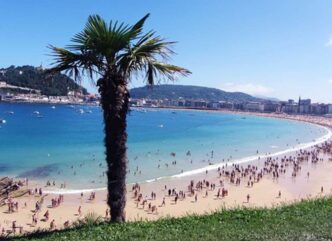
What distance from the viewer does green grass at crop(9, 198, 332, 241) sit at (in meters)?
8.13

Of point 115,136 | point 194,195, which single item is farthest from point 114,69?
point 194,195

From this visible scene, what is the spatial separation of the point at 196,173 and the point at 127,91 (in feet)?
110

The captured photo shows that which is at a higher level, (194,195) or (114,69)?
(114,69)

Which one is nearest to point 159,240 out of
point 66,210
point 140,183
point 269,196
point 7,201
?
point 66,210

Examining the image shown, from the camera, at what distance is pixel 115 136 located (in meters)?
9.31

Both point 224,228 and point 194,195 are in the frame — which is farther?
point 194,195

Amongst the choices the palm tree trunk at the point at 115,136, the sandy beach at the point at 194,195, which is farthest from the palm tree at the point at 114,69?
the sandy beach at the point at 194,195

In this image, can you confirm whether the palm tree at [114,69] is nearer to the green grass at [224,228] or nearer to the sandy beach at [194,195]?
the green grass at [224,228]

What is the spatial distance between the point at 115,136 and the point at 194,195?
913 inches

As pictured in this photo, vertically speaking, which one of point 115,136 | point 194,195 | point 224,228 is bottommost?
point 194,195

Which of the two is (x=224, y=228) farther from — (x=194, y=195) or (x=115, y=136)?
(x=194, y=195)

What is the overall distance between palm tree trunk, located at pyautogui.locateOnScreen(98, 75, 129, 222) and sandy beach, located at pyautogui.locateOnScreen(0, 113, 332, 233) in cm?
1010

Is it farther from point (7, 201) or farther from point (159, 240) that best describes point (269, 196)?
point (159, 240)

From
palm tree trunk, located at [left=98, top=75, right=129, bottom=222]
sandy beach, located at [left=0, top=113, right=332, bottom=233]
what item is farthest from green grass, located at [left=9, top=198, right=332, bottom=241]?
sandy beach, located at [left=0, top=113, right=332, bottom=233]
